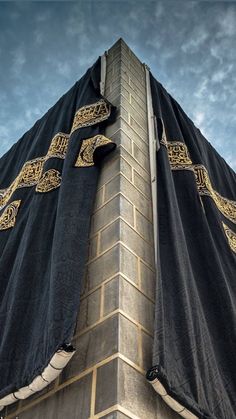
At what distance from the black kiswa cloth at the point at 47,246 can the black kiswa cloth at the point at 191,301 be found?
25 cm

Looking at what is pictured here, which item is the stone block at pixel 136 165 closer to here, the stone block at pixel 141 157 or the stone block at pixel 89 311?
the stone block at pixel 141 157

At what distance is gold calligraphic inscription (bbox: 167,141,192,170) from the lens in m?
2.05

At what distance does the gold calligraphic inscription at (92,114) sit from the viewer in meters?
2.06

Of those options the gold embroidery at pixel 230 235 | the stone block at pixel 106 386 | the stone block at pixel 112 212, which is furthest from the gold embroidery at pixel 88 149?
the stone block at pixel 106 386

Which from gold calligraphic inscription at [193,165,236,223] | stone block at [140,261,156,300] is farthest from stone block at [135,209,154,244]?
gold calligraphic inscription at [193,165,236,223]

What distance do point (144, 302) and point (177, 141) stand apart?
122cm

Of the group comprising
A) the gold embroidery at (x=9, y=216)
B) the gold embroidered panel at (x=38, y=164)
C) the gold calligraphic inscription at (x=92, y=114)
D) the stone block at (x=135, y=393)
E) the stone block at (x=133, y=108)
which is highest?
the stone block at (x=133, y=108)

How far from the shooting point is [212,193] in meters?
2.14

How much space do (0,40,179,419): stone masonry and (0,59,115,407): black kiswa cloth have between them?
8 cm

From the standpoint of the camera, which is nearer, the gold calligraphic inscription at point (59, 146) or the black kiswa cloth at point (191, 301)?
the black kiswa cloth at point (191, 301)

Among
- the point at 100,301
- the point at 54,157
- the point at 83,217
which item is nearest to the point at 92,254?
the point at 83,217

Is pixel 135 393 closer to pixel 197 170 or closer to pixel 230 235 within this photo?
pixel 230 235

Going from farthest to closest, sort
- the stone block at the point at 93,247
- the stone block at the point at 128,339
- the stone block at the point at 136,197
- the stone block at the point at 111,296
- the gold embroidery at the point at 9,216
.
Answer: the gold embroidery at the point at 9,216
the stone block at the point at 136,197
the stone block at the point at 93,247
the stone block at the point at 111,296
the stone block at the point at 128,339

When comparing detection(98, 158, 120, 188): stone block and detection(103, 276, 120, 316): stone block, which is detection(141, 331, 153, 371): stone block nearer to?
detection(103, 276, 120, 316): stone block
